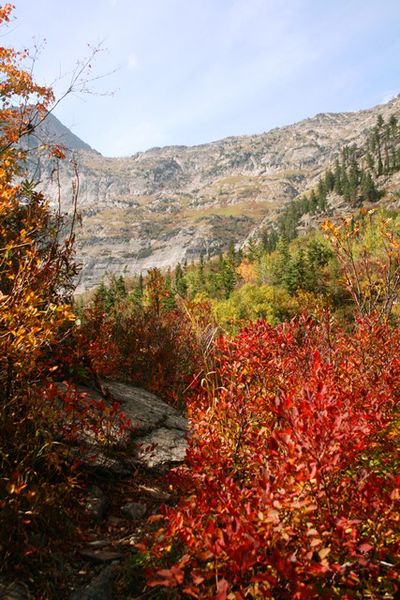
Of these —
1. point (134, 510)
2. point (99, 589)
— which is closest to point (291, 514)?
point (99, 589)

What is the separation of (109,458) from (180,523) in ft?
6.71

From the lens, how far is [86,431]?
4.25 metres

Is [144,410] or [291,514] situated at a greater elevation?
[291,514]

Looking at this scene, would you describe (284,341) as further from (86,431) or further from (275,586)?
(275,586)

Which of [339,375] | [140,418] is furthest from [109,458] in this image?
[339,375]

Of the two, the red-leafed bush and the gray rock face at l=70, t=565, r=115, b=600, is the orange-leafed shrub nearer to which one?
the red-leafed bush

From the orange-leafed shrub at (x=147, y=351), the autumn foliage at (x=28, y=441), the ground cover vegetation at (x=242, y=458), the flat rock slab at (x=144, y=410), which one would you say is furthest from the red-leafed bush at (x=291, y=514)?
the orange-leafed shrub at (x=147, y=351)

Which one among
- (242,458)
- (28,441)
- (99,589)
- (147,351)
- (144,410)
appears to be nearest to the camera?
(99,589)

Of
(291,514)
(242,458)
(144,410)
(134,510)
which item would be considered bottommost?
(134,510)

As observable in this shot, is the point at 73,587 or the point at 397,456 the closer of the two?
the point at 73,587

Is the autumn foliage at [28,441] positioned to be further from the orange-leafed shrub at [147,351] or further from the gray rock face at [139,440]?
the orange-leafed shrub at [147,351]

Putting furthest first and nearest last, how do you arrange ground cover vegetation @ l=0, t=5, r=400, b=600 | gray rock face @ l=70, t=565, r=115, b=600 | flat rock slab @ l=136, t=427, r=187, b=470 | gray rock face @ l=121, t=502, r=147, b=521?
1. flat rock slab @ l=136, t=427, r=187, b=470
2. gray rock face @ l=121, t=502, r=147, b=521
3. gray rock face @ l=70, t=565, r=115, b=600
4. ground cover vegetation @ l=0, t=5, r=400, b=600

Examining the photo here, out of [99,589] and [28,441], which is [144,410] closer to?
[28,441]

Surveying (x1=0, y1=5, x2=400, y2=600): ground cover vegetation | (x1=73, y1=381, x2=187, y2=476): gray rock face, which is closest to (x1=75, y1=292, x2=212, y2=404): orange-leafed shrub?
(x1=0, y1=5, x2=400, y2=600): ground cover vegetation
